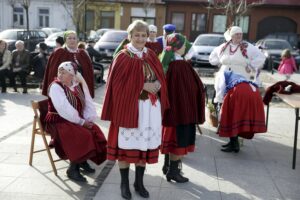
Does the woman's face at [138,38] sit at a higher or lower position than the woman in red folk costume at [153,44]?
higher

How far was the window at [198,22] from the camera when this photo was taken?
3294 cm

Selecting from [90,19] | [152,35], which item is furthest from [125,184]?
[90,19]

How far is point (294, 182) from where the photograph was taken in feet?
16.6

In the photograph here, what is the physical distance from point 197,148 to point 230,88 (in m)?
1.05

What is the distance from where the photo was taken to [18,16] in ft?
125

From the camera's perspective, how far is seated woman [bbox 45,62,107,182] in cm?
461

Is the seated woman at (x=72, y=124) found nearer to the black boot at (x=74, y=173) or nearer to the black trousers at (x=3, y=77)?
the black boot at (x=74, y=173)

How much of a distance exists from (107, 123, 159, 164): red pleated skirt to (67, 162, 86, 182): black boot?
2.51 ft

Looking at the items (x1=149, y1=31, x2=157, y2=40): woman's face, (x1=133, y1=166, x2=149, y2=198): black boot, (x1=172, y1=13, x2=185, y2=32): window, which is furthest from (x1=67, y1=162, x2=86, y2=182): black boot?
(x1=172, y1=13, x2=185, y2=32): window

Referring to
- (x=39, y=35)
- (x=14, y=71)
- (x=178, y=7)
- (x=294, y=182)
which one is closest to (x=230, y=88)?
(x=294, y=182)

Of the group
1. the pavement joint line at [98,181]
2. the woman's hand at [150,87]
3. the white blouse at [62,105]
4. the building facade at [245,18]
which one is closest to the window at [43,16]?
the building facade at [245,18]

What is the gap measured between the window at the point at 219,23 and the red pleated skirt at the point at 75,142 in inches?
1154

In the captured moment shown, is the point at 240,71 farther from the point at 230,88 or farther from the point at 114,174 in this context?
the point at 114,174

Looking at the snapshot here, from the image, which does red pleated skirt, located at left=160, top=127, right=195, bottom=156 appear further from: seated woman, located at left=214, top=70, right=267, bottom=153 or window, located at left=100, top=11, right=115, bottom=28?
window, located at left=100, top=11, right=115, bottom=28
